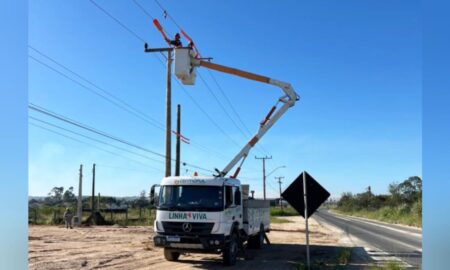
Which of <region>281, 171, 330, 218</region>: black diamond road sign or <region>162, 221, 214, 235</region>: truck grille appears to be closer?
<region>281, 171, 330, 218</region>: black diamond road sign

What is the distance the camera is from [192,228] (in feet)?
51.7

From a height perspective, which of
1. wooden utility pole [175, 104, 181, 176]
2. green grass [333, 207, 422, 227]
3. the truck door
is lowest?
green grass [333, 207, 422, 227]

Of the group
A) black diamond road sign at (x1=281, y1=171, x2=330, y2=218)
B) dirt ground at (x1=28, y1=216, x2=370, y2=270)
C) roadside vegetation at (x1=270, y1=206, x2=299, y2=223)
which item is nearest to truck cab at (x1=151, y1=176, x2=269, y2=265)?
dirt ground at (x1=28, y1=216, x2=370, y2=270)

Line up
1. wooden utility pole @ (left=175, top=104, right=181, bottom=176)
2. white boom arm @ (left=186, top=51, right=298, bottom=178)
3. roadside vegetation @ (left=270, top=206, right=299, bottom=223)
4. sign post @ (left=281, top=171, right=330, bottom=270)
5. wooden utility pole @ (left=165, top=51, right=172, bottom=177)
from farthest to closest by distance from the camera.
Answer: roadside vegetation @ (left=270, top=206, right=299, bottom=223), wooden utility pole @ (left=175, top=104, right=181, bottom=176), wooden utility pole @ (left=165, top=51, right=172, bottom=177), white boom arm @ (left=186, top=51, right=298, bottom=178), sign post @ (left=281, top=171, right=330, bottom=270)

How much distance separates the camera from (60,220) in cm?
4781

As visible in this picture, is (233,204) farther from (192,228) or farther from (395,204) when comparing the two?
(395,204)

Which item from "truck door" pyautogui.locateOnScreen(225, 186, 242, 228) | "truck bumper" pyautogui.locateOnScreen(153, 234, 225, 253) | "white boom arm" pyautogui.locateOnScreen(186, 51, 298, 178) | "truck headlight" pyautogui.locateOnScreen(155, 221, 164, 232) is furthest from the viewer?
"white boom arm" pyautogui.locateOnScreen(186, 51, 298, 178)

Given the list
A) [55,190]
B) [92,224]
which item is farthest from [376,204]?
[55,190]

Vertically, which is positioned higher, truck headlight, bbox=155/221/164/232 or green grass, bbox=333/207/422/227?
truck headlight, bbox=155/221/164/232

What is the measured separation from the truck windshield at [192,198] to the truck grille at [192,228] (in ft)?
1.51

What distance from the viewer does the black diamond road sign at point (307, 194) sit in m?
14.3

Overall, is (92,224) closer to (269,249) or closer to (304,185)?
A: (269,249)

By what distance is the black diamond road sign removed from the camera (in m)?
14.3

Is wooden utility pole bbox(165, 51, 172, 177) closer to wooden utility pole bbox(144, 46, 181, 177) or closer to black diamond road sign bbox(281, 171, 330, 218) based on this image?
wooden utility pole bbox(144, 46, 181, 177)
